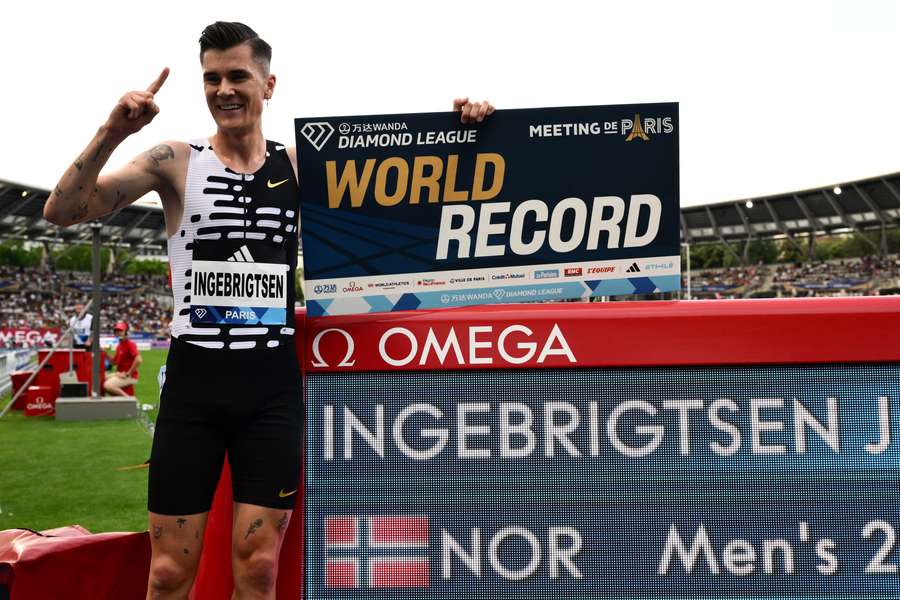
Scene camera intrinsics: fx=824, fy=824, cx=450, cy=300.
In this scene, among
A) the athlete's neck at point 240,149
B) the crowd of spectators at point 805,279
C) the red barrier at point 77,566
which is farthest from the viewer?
the crowd of spectators at point 805,279

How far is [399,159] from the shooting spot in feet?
7.16

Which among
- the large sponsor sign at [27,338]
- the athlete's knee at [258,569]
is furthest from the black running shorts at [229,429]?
the large sponsor sign at [27,338]

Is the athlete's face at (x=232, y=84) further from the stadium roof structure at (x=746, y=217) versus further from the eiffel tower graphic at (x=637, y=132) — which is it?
the stadium roof structure at (x=746, y=217)

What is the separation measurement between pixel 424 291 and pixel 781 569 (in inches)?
44.2

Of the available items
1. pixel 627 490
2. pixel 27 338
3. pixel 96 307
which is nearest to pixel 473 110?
pixel 627 490

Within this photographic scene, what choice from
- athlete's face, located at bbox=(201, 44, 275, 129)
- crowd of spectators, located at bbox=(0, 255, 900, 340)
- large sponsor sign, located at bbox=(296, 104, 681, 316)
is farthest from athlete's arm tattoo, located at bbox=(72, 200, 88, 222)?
crowd of spectators, located at bbox=(0, 255, 900, 340)

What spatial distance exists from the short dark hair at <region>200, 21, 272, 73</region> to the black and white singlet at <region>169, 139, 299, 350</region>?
286mm

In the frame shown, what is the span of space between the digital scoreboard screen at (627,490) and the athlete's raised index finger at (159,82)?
1.04 metres

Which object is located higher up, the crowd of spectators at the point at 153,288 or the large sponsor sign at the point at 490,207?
the crowd of spectators at the point at 153,288

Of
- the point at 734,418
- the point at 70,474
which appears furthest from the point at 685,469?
the point at 70,474

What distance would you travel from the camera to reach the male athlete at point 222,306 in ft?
6.77

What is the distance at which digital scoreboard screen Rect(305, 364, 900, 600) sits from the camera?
202 cm

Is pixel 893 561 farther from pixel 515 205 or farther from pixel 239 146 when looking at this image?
pixel 239 146

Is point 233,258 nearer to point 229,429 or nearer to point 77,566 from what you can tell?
point 229,429
